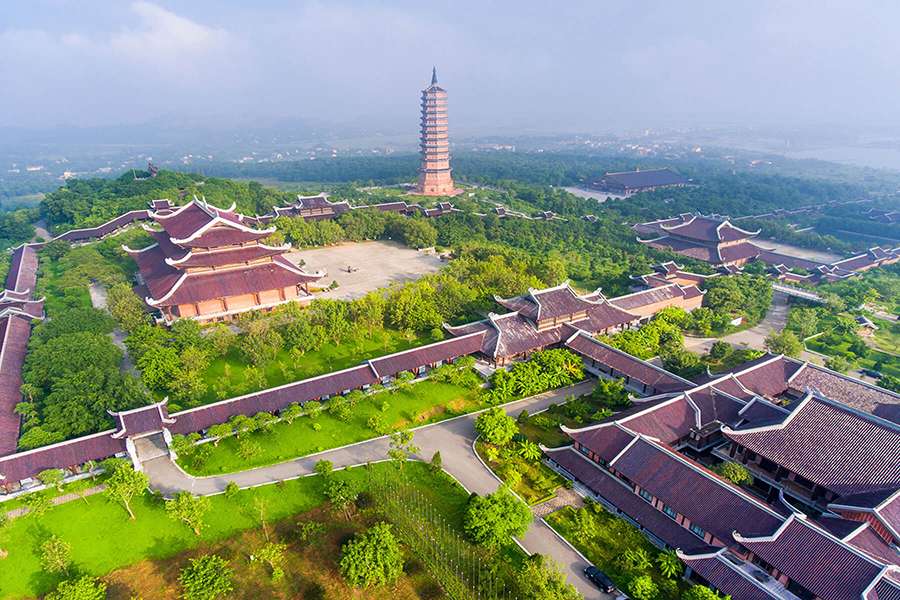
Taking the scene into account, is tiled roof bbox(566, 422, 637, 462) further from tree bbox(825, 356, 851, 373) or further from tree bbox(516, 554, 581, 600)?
tree bbox(825, 356, 851, 373)

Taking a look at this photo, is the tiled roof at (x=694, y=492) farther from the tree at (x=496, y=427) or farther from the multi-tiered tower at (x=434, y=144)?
the multi-tiered tower at (x=434, y=144)

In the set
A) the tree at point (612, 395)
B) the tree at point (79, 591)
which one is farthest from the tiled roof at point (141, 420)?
the tree at point (612, 395)

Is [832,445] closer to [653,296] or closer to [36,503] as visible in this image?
[653,296]

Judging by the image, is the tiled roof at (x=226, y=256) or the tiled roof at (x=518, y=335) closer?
the tiled roof at (x=518, y=335)

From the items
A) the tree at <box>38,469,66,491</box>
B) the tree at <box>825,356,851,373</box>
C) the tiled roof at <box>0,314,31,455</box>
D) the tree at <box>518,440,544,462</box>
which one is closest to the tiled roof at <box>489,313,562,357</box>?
the tree at <box>518,440,544,462</box>

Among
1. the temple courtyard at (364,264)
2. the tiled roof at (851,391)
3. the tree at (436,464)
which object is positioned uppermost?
the tiled roof at (851,391)

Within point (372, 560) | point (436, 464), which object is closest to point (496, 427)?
point (436, 464)
